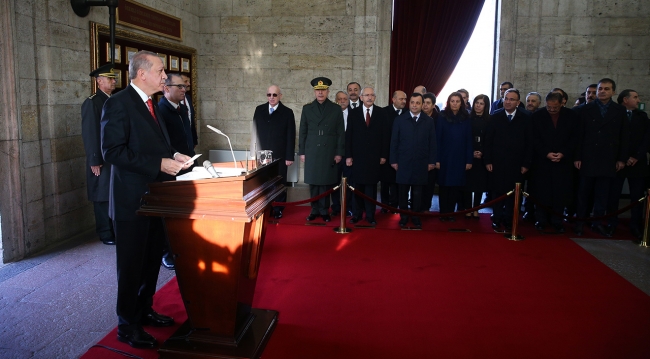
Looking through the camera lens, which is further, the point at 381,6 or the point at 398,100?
the point at 381,6

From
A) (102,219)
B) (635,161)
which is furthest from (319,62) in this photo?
(635,161)

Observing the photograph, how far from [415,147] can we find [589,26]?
4.63 m

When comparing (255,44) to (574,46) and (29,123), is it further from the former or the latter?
(574,46)

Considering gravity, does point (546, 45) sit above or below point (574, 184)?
above

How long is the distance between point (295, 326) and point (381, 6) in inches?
261

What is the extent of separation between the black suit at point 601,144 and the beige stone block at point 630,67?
3037mm

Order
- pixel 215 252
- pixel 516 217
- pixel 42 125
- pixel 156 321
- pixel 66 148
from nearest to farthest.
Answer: pixel 215 252, pixel 156 321, pixel 42 125, pixel 66 148, pixel 516 217

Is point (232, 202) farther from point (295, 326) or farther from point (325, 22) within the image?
point (325, 22)

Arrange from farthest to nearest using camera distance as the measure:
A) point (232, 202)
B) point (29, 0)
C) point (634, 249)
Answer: point (634, 249) → point (29, 0) → point (232, 202)

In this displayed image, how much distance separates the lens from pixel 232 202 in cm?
246

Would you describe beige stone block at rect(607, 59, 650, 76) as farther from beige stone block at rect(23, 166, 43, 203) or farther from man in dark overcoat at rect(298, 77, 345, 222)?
beige stone block at rect(23, 166, 43, 203)

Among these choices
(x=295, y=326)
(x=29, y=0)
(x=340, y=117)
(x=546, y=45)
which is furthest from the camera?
(x=546, y=45)

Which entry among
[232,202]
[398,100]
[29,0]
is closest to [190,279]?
[232,202]

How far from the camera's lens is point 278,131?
6410 mm
